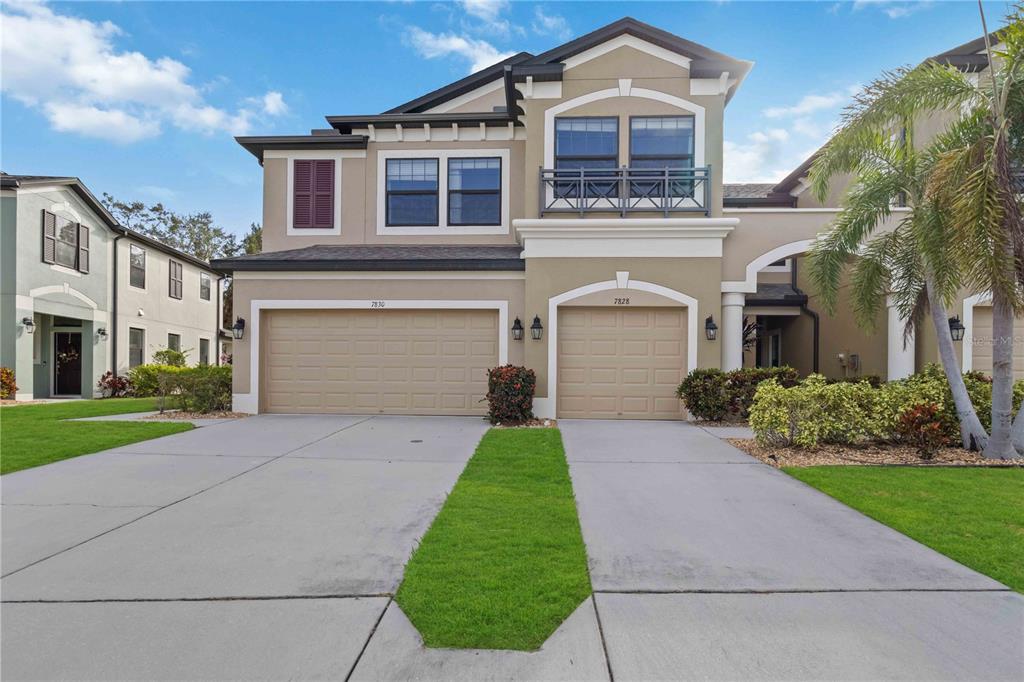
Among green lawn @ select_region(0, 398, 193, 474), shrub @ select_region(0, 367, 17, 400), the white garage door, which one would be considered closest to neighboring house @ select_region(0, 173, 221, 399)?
shrub @ select_region(0, 367, 17, 400)

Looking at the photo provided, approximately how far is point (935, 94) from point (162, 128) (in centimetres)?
2690

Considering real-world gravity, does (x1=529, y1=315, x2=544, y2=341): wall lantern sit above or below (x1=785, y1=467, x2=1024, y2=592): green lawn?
above

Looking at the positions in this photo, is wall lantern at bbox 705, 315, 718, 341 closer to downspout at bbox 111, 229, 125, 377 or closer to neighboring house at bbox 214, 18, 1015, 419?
neighboring house at bbox 214, 18, 1015, 419

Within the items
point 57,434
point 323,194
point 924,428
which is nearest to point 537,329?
point 924,428

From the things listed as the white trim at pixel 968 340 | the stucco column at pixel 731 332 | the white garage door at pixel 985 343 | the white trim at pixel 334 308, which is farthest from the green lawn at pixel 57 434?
the white garage door at pixel 985 343

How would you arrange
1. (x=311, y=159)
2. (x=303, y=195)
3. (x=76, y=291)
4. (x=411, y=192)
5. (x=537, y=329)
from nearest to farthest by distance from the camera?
(x=537, y=329) → (x=411, y=192) → (x=311, y=159) → (x=303, y=195) → (x=76, y=291)

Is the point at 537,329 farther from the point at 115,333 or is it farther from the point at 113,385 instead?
the point at 115,333

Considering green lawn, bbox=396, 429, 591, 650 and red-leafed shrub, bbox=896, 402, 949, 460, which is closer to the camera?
green lawn, bbox=396, 429, 591, 650

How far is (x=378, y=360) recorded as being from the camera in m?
10.8

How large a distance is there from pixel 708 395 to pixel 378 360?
687 centimetres

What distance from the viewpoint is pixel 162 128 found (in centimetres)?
2194

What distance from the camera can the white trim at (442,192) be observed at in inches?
478

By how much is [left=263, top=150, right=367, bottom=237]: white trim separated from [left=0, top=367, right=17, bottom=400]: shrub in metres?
9.16

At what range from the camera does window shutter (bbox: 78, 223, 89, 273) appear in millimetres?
15805
